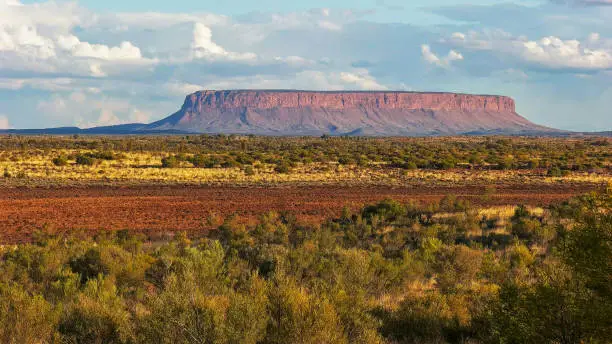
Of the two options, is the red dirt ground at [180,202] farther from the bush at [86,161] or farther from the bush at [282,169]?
the bush at [86,161]

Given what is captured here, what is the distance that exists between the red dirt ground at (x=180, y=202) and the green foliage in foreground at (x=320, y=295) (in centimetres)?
747

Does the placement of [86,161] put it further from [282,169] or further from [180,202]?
[180,202]

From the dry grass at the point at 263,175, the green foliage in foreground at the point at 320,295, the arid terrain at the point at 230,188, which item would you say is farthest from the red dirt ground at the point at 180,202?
the green foliage in foreground at the point at 320,295

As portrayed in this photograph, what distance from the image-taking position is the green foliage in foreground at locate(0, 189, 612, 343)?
6594mm

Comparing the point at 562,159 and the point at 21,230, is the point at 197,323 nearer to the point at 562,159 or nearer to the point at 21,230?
the point at 21,230

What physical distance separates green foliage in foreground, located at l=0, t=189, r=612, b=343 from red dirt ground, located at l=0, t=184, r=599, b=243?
7470mm

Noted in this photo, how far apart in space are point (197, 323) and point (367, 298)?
4.51 m

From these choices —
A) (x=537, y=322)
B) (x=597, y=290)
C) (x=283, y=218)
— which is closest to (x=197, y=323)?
(x=537, y=322)

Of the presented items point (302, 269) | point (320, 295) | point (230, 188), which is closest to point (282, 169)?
point (230, 188)

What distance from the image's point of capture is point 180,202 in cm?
3081

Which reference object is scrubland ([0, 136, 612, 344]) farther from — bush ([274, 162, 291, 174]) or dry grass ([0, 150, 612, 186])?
bush ([274, 162, 291, 174])

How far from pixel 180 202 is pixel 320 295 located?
77.8ft

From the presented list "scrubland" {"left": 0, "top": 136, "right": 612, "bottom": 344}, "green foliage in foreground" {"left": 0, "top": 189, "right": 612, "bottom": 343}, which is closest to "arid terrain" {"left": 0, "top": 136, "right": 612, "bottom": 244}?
"scrubland" {"left": 0, "top": 136, "right": 612, "bottom": 344}

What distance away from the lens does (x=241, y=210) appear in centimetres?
2794
